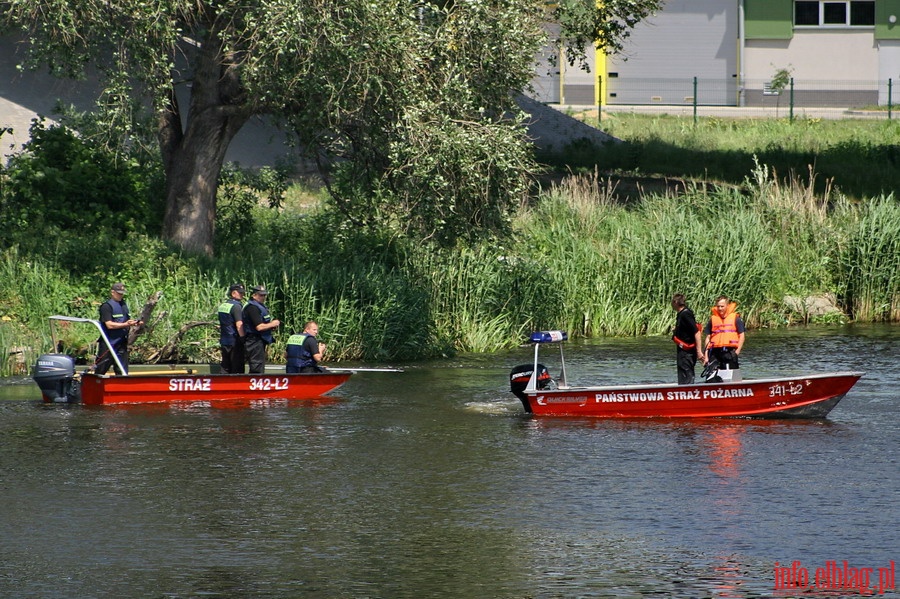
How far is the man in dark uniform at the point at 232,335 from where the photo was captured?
72.0ft

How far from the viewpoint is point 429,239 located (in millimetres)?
25828

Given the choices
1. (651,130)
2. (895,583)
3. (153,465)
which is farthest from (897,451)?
(651,130)

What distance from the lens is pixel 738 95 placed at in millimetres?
63781

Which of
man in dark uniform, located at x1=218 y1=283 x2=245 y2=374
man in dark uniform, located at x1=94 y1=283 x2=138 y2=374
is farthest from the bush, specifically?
man in dark uniform, located at x1=218 y1=283 x2=245 y2=374

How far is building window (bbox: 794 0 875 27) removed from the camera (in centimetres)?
6544

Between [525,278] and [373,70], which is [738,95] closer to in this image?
[525,278]

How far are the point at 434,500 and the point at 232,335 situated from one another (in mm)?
7890

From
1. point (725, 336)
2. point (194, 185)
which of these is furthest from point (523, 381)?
point (194, 185)

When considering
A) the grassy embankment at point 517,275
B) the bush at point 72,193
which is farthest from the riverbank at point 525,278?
the bush at point 72,193

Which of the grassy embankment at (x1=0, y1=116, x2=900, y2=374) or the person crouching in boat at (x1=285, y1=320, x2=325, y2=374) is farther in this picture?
the grassy embankment at (x1=0, y1=116, x2=900, y2=374)

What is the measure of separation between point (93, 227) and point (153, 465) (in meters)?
12.6

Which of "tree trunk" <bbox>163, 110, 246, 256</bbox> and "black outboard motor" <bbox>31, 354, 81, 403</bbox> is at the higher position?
"tree trunk" <bbox>163, 110, 246, 256</bbox>

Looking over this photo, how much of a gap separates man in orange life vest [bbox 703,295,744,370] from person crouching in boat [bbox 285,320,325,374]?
6.12m

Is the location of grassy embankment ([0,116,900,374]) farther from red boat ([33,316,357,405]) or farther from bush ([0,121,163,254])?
red boat ([33,316,357,405])
